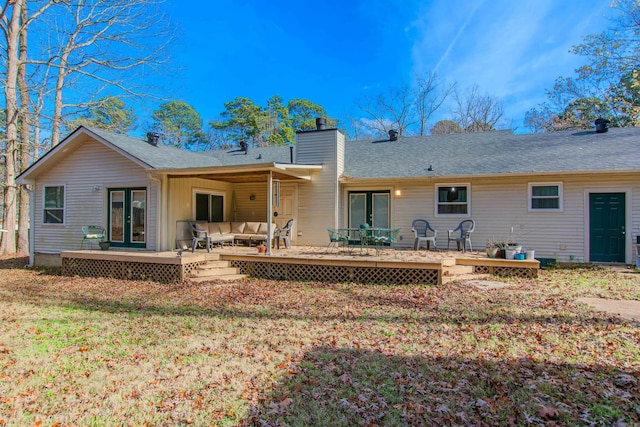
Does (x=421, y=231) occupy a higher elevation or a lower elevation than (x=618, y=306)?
higher

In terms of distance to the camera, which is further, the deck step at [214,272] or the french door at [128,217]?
the french door at [128,217]

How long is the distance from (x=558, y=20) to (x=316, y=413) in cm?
1511

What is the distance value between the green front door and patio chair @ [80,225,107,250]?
46.4 ft

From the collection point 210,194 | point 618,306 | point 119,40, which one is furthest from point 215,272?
point 119,40

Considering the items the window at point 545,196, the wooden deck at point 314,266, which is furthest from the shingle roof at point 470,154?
the wooden deck at point 314,266

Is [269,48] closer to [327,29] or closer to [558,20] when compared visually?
[327,29]

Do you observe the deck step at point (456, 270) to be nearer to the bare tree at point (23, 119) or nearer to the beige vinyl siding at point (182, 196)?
the beige vinyl siding at point (182, 196)

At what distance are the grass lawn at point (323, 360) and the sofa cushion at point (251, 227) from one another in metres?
5.11

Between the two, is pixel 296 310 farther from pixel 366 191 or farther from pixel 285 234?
pixel 366 191

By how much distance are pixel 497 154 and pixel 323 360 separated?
33.8 ft

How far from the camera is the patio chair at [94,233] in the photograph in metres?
10.9

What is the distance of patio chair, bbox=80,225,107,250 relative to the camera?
430 inches

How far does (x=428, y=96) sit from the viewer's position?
26797mm

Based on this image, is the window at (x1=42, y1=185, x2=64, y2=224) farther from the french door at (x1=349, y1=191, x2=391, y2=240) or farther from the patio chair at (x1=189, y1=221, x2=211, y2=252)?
the french door at (x1=349, y1=191, x2=391, y2=240)
